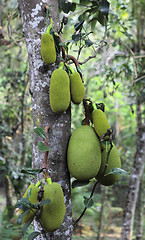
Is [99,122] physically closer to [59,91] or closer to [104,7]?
[59,91]

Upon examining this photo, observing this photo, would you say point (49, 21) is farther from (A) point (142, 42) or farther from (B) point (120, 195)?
(B) point (120, 195)

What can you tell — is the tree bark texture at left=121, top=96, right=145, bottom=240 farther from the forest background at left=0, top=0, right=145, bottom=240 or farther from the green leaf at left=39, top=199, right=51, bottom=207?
the green leaf at left=39, top=199, right=51, bottom=207

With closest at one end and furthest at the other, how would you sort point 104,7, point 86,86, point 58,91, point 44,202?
1. point 44,202
2. point 58,91
3. point 104,7
4. point 86,86

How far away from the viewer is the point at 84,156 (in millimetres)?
680

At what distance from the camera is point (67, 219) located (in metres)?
0.71

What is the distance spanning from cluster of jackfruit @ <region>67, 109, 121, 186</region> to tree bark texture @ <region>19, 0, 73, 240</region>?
0.11ft

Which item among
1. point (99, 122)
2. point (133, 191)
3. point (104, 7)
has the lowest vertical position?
point (133, 191)

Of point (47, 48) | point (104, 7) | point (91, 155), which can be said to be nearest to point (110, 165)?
point (91, 155)

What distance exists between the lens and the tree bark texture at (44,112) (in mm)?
705

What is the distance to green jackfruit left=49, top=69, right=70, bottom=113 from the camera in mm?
667

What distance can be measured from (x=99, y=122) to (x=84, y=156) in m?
0.13

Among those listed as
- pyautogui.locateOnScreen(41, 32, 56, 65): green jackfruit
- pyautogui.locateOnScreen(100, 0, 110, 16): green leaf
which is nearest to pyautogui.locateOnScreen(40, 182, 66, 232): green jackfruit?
pyautogui.locateOnScreen(41, 32, 56, 65): green jackfruit

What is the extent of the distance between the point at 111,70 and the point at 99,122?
120 centimetres

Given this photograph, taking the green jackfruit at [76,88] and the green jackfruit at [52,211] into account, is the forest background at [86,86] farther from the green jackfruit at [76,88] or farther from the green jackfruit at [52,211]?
the green jackfruit at [52,211]
